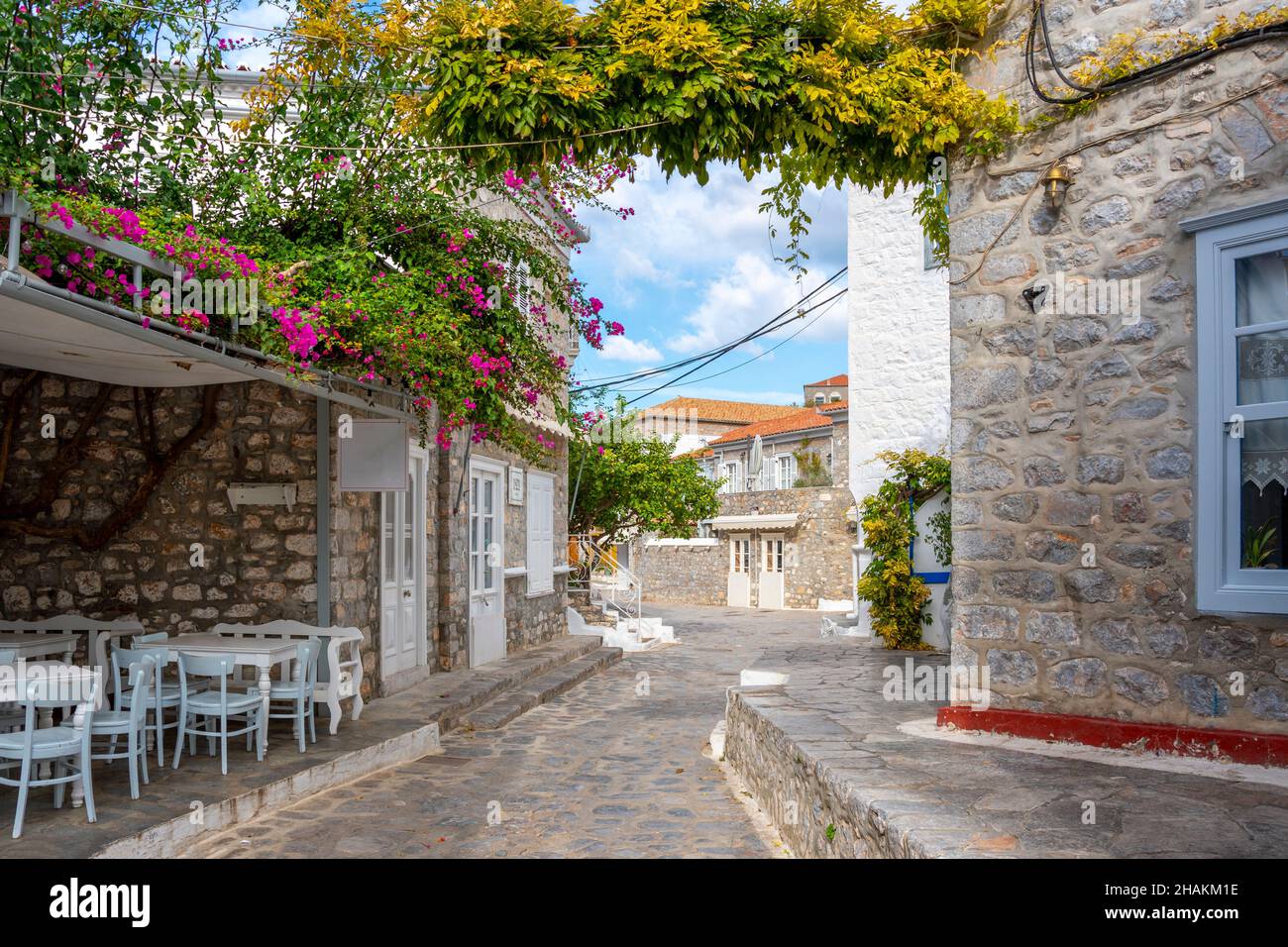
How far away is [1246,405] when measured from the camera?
4.34m

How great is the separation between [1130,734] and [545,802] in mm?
3358

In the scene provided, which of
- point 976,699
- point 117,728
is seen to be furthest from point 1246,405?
point 117,728

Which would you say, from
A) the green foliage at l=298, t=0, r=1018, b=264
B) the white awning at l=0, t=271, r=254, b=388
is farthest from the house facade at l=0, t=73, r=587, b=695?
the green foliage at l=298, t=0, r=1018, b=264

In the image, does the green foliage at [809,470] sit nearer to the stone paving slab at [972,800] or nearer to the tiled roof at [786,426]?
the tiled roof at [786,426]

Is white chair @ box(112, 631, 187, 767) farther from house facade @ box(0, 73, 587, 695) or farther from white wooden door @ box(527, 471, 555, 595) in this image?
white wooden door @ box(527, 471, 555, 595)

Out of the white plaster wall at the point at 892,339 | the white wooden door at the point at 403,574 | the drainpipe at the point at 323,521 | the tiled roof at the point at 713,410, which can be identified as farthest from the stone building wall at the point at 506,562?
the tiled roof at the point at 713,410

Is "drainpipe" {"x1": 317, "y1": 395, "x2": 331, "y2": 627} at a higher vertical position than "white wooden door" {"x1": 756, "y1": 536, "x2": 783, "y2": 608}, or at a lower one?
higher

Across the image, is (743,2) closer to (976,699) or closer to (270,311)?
(270,311)

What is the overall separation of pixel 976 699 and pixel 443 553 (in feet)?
21.3

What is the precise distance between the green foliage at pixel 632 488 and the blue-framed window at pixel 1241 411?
1589 cm

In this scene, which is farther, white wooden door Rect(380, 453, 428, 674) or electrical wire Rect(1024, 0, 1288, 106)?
white wooden door Rect(380, 453, 428, 674)

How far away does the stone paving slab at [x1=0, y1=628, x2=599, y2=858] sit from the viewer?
444cm

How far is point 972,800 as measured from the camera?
3.74m

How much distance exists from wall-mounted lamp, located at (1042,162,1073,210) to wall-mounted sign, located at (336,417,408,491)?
4697 millimetres
